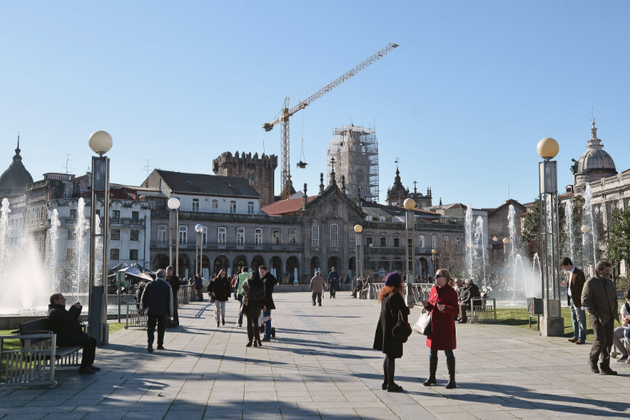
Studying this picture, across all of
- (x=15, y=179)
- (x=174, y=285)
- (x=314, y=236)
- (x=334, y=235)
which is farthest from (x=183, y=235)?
(x=174, y=285)

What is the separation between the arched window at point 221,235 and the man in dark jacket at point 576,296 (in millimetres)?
57068

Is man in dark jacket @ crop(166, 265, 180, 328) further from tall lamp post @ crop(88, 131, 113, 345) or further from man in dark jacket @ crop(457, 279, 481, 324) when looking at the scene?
man in dark jacket @ crop(457, 279, 481, 324)

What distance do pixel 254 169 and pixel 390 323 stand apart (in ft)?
297

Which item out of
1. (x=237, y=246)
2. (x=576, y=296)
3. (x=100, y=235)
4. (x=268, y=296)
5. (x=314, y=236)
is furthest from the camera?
(x=314, y=236)

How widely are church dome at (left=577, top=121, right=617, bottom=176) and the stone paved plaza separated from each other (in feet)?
224

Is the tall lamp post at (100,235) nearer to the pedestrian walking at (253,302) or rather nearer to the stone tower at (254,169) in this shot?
the pedestrian walking at (253,302)

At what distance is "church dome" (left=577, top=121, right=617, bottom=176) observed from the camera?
74000mm

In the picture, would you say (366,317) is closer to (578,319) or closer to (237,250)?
(578,319)

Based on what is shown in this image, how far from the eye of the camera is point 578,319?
1203 cm

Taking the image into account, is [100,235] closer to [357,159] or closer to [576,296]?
[576,296]

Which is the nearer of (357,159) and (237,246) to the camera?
(237,246)

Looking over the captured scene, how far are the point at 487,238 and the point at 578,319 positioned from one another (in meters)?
76.1

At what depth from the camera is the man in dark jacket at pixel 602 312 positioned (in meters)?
8.81

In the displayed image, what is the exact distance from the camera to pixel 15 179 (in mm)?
81875
